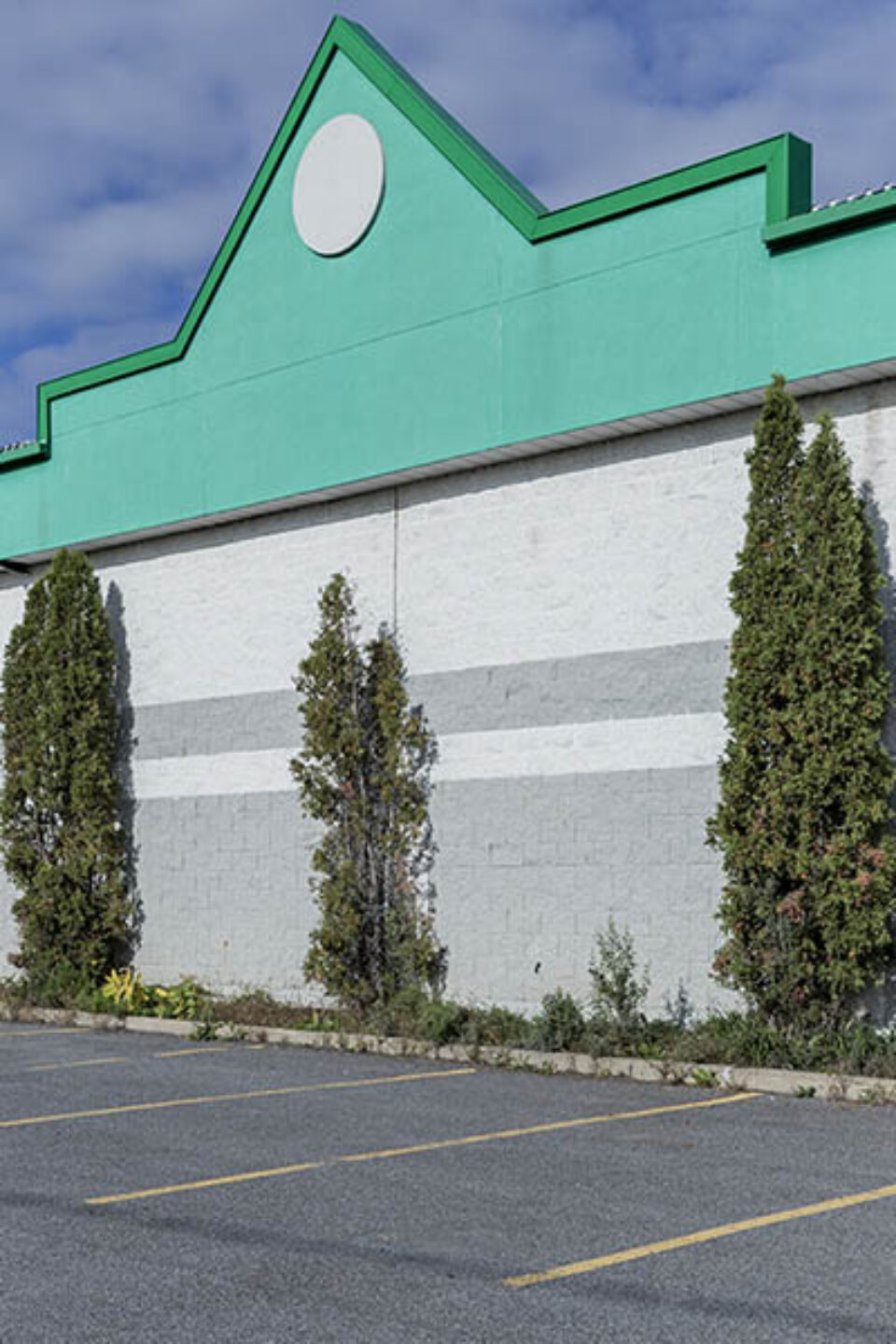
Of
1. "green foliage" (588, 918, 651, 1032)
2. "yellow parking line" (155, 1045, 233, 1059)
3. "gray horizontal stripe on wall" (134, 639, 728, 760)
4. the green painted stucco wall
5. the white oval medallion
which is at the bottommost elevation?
"yellow parking line" (155, 1045, 233, 1059)

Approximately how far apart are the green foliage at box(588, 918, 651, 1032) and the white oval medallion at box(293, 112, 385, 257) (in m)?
8.22

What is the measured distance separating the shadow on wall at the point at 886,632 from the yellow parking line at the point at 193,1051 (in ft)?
21.0

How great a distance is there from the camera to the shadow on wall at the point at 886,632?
43.7 feet

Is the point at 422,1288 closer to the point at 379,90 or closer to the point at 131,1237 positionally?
the point at 131,1237

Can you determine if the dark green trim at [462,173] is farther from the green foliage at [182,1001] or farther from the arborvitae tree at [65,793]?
the green foliage at [182,1001]

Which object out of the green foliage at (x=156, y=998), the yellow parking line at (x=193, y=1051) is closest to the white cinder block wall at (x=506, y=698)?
the green foliage at (x=156, y=998)

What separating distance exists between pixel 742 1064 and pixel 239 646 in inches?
343

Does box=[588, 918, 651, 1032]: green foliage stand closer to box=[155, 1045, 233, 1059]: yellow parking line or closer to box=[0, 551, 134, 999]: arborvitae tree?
box=[155, 1045, 233, 1059]: yellow parking line

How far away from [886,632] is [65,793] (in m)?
11.4

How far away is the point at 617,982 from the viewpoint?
14.6 metres

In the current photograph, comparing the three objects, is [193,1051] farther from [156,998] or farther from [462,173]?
[462,173]

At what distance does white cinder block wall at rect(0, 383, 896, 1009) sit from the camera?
14969 mm

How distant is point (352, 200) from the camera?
18016 millimetres

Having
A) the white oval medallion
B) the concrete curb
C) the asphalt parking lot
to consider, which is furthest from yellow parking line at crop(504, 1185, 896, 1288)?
the white oval medallion
